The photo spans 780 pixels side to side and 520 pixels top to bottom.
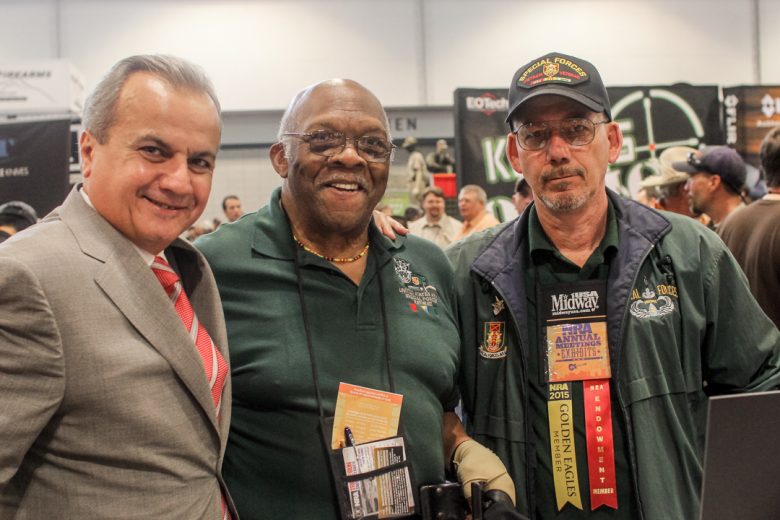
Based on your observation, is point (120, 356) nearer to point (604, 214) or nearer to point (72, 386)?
point (72, 386)

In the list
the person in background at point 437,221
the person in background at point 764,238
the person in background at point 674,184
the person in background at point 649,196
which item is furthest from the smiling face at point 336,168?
the person in background at point 437,221

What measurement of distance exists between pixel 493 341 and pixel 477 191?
4810 mm

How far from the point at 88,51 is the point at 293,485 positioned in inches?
452

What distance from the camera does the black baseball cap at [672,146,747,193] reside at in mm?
4363

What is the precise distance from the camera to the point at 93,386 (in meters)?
1.20

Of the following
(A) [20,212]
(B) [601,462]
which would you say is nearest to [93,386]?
(B) [601,462]

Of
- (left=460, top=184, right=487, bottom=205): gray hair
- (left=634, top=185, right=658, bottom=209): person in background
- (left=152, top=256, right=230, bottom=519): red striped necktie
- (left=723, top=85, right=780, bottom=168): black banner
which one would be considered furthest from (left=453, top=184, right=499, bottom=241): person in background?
(left=152, top=256, right=230, bottom=519): red striped necktie

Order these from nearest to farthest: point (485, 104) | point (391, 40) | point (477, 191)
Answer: point (485, 104)
point (477, 191)
point (391, 40)

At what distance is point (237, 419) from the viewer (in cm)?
180

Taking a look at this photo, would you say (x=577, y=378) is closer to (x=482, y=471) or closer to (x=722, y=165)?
(x=482, y=471)

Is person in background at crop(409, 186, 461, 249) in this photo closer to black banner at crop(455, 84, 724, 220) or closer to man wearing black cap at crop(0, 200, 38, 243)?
black banner at crop(455, 84, 724, 220)

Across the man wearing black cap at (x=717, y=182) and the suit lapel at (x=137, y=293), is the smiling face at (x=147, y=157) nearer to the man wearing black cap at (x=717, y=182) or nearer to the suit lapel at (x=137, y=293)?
the suit lapel at (x=137, y=293)

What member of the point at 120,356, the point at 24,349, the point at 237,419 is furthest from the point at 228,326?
the point at 24,349

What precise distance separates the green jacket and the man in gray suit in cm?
76
